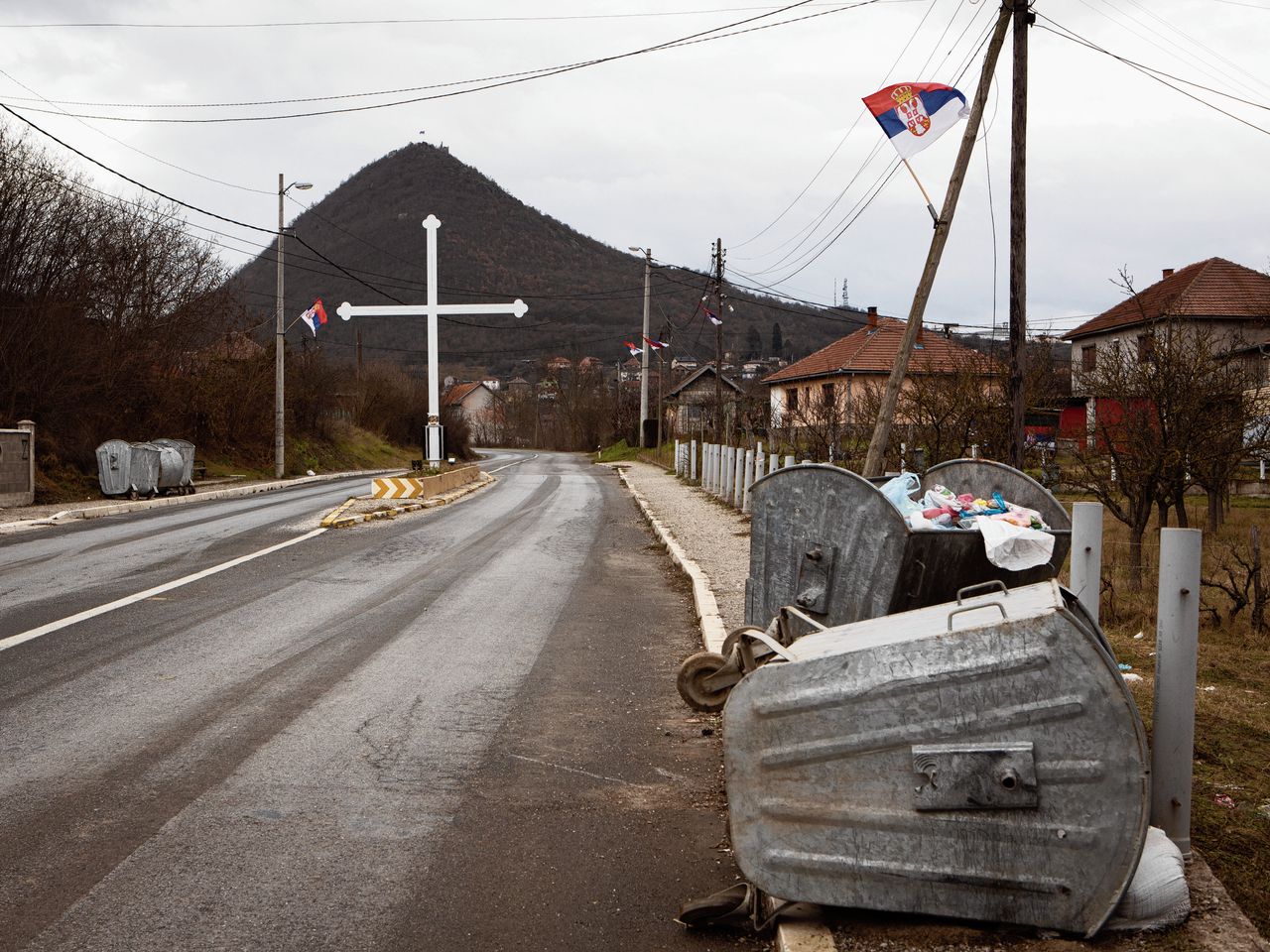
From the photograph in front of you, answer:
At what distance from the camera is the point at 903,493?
6234 mm

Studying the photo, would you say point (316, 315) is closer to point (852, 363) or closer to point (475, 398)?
point (852, 363)

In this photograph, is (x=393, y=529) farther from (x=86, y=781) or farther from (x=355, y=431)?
(x=355, y=431)

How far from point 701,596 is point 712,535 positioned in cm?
712

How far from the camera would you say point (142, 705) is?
6.66 meters

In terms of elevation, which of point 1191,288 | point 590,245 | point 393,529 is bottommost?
point 393,529

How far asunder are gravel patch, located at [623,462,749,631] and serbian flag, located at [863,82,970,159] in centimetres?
483

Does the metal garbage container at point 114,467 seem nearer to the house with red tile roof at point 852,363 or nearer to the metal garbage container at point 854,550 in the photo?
the metal garbage container at point 854,550

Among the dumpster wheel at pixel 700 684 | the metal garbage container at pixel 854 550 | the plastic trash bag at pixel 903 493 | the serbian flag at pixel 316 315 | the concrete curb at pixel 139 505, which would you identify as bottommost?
the concrete curb at pixel 139 505

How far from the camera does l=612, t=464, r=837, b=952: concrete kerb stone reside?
353 centimetres

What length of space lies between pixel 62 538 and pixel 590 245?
91800 mm

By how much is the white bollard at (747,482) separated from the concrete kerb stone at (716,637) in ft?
5.96

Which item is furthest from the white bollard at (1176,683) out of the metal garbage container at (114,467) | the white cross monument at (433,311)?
the white cross monument at (433,311)

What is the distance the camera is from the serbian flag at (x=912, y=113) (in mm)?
11516

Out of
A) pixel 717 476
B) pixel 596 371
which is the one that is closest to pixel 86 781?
pixel 717 476
